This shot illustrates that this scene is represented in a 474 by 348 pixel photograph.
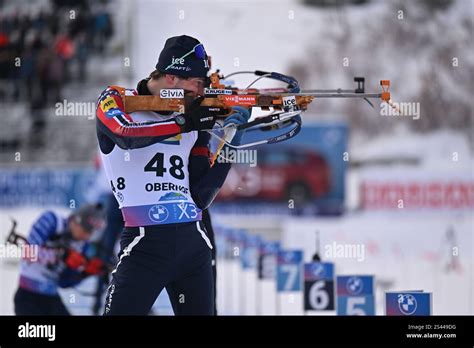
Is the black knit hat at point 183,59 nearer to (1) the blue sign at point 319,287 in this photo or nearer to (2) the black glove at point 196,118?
(2) the black glove at point 196,118

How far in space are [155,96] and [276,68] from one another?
667 inches

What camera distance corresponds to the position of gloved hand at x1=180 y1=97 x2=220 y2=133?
13.4 feet

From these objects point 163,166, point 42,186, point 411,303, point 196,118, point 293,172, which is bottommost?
point 411,303

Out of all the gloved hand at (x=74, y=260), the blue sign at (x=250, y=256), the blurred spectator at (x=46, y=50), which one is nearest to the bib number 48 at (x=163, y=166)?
the gloved hand at (x=74, y=260)

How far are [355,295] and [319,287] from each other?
13.2 inches

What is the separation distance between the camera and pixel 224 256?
1130cm

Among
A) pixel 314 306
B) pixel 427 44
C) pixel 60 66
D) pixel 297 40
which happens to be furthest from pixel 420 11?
pixel 314 306

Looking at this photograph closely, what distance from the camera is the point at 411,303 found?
5.19m

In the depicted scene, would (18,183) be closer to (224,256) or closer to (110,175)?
(224,256)

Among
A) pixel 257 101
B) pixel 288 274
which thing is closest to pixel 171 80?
pixel 257 101

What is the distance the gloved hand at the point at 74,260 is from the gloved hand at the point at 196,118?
8.57ft

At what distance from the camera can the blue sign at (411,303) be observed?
516cm

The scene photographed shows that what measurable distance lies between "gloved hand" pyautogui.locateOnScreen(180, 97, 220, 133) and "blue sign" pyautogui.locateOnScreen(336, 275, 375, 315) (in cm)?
231

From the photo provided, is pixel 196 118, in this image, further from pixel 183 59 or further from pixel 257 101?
pixel 257 101
